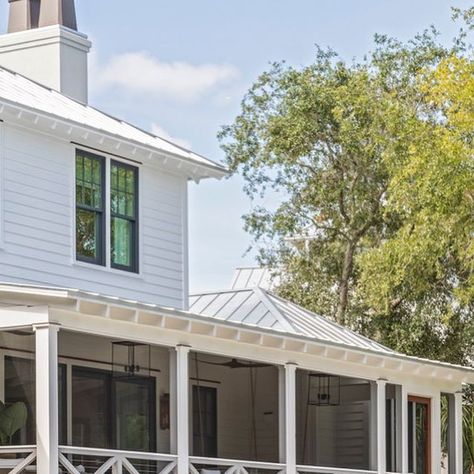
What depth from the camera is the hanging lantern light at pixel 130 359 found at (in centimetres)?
2209

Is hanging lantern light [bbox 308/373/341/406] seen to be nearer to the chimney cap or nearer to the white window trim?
the white window trim

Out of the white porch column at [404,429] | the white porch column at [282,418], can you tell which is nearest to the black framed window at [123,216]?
the white porch column at [282,418]

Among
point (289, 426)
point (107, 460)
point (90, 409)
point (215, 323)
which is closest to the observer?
point (107, 460)

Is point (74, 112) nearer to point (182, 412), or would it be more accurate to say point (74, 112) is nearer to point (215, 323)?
point (215, 323)

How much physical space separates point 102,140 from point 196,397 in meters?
5.12

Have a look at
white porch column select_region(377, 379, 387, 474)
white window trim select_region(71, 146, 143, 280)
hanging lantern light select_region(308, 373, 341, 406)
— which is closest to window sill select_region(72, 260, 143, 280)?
white window trim select_region(71, 146, 143, 280)

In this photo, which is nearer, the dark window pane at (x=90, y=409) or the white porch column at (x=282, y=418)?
the white porch column at (x=282, y=418)

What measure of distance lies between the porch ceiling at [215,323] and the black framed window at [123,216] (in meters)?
2.52

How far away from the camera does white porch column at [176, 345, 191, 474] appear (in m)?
18.7

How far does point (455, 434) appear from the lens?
2652 cm

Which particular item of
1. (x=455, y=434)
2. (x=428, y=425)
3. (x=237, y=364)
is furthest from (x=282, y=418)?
(x=455, y=434)

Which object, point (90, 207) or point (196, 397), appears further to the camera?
point (196, 397)

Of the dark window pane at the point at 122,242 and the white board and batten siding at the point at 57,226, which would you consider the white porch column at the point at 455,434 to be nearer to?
the white board and batten siding at the point at 57,226

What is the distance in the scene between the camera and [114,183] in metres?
22.9
